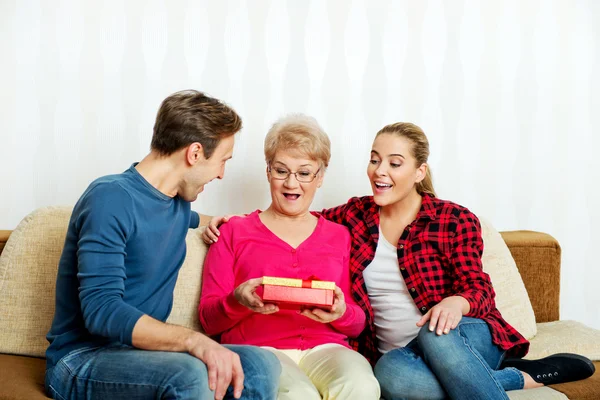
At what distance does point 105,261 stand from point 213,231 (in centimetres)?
71

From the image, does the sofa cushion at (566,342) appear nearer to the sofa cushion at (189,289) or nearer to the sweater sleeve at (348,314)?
the sweater sleeve at (348,314)

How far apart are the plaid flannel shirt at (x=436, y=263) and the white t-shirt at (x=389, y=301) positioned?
0.10 feet

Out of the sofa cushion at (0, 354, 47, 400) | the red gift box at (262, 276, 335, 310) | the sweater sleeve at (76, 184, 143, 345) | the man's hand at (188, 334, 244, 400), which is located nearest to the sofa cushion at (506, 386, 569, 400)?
the red gift box at (262, 276, 335, 310)

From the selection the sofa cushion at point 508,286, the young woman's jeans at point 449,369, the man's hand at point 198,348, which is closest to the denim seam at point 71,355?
the man's hand at point 198,348

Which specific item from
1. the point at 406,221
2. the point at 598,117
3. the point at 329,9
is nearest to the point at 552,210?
the point at 598,117

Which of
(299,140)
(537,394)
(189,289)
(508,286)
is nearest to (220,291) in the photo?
(189,289)

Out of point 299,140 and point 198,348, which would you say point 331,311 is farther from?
point 299,140

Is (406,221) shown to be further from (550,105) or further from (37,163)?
(37,163)

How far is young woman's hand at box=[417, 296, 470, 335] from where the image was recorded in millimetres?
2174

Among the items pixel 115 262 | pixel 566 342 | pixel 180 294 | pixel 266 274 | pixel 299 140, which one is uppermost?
pixel 299 140

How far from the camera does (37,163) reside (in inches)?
115

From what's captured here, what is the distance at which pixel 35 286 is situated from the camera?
2271mm

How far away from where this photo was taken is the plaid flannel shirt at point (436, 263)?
2.35 metres

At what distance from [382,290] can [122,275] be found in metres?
1.03
